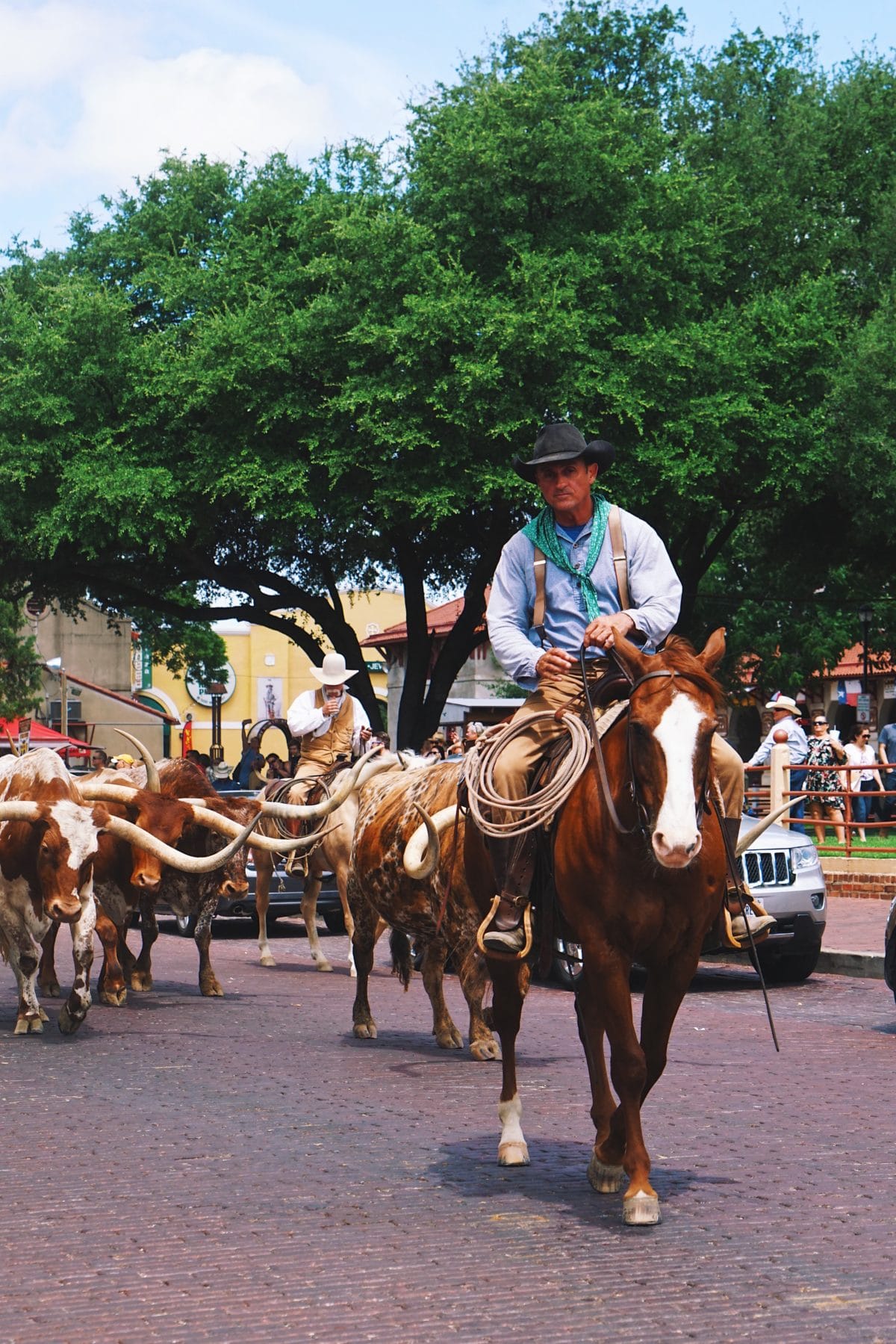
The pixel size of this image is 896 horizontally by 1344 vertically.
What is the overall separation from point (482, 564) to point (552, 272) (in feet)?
19.3

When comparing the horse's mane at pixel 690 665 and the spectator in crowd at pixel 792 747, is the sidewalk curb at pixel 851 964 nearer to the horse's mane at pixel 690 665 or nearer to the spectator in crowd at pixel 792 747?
the spectator in crowd at pixel 792 747

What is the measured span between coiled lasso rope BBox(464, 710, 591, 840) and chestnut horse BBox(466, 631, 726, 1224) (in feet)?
0.20

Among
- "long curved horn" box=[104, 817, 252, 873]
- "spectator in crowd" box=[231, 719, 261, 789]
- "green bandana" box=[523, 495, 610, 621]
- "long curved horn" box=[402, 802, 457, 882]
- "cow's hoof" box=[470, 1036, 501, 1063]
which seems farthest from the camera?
"spectator in crowd" box=[231, 719, 261, 789]

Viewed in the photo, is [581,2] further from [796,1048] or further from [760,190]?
[796,1048]

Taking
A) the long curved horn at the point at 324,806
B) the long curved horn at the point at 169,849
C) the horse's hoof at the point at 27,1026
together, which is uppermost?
the long curved horn at the point at 324,806

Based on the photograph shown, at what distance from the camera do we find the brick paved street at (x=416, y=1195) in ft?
16.4

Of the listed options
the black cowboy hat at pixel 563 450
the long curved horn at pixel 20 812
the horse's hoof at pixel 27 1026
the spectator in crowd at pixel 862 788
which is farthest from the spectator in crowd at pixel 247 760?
the black cowboy hat at pixel 563 450

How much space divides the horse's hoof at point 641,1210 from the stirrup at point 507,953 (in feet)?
3.47

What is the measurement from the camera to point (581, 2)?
33.8 m

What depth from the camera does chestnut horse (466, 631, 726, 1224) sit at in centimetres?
579

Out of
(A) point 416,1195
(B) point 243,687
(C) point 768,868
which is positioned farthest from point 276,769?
(B) point 243,687

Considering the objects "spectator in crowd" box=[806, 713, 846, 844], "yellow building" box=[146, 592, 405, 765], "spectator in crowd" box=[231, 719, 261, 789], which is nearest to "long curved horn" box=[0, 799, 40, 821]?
"spectator in crowd" box=[806, 713, 846, 844]

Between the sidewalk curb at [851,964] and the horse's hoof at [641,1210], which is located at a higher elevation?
the horse's hoof at [641,1210]

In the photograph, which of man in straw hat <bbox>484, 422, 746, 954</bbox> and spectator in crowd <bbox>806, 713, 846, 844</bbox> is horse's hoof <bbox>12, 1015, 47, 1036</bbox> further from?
spectator in crowd <bbox>806, 713, 846, 844</bbox>
